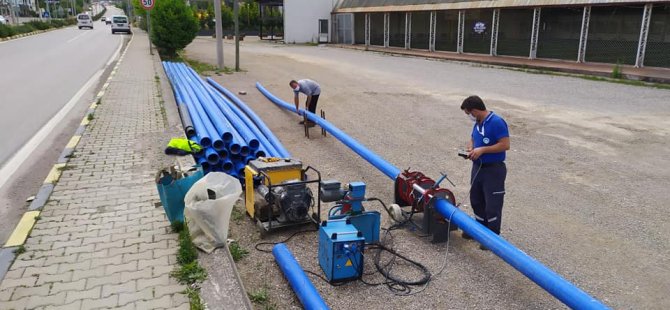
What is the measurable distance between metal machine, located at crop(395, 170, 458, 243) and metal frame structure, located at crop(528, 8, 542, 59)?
19903 mm

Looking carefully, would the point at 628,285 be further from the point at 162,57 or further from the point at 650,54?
the point at 162,57

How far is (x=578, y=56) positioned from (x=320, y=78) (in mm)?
11494

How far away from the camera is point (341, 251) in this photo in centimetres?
417

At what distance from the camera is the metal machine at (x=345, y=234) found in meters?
4.18

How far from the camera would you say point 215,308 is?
3.75 meters

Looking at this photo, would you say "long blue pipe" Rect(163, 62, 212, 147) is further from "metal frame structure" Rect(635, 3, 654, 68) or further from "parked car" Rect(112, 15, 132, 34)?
"parked car" Rect(112, 15, 132, 34)

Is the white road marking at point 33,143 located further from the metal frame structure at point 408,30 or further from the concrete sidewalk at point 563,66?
the metal frame structure at point 408,30

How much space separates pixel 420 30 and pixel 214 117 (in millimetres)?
24946

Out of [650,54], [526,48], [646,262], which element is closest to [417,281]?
[646,262]

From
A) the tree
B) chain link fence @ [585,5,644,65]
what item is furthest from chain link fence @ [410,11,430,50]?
the tree

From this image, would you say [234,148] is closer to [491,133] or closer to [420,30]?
[491,133]

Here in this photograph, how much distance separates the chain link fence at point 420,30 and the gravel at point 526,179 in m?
15.2

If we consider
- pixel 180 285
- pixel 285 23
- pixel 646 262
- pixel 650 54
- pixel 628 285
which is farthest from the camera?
pixel 285 23

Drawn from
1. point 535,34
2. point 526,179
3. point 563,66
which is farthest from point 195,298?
point 535,34
